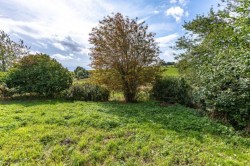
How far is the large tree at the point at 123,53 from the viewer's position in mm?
8359

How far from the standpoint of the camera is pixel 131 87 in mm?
8633

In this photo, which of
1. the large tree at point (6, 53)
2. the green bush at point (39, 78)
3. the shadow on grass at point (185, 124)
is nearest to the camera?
the shadow on grass at point (185, 124)

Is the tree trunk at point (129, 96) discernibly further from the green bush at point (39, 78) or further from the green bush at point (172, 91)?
the green bush at point (39, 78)

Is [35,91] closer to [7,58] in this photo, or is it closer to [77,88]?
[77,88]

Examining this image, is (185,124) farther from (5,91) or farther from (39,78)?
(5,91)

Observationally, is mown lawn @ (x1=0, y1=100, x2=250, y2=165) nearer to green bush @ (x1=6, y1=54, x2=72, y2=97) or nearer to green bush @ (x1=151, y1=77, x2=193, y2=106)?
green bush @ (x1=151, y1=77, x2=193, y2=106)

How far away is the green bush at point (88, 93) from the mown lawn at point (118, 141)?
3.43 metres

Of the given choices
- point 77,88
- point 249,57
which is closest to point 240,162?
point 249,57

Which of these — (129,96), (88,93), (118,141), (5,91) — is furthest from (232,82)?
(5,91)

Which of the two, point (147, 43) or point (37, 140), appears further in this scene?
point (147, 43)

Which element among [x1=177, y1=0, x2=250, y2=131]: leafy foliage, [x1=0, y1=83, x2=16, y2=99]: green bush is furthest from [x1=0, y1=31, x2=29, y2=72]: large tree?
[x1=177, y1=0, x2=250, y2=131]: leafy foliage

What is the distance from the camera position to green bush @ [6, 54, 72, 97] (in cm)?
958

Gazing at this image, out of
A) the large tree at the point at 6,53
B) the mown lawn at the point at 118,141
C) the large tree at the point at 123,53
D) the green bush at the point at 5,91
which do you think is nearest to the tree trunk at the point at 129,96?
the large tree at the point at 123,53

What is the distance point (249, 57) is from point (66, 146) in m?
5.25
